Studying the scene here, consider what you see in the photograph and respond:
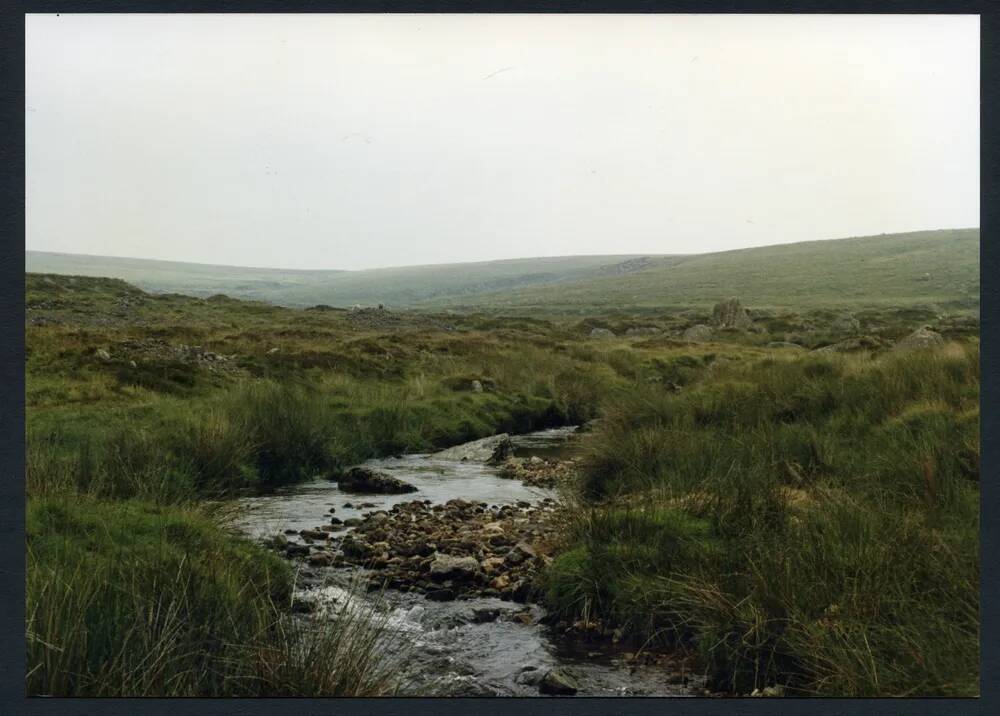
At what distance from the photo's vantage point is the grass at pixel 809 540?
4.01 metres

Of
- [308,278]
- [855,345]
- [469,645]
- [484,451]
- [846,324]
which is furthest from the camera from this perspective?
[846,324]

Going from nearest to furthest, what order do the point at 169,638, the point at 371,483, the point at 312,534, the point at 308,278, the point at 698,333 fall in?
the point at 169,638
the point at 312,534
the point at 371,483
the point at 308,278
the point at 698,333

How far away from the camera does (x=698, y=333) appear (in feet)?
48.4

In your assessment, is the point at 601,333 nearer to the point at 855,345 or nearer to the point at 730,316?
the point at 730,316

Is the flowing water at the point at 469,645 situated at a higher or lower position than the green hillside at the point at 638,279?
lower

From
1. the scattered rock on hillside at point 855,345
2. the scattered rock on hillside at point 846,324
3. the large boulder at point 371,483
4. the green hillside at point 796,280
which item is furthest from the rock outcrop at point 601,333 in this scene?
the large boulder at point 371,483

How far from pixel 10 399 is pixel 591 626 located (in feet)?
10.8

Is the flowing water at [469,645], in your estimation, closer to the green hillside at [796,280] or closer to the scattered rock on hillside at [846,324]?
the green hillside at [796,280]

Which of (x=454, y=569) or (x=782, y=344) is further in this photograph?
(x=782, y=344)

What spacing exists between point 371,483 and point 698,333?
27.3ft

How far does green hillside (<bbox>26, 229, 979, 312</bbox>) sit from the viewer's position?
9688 mm

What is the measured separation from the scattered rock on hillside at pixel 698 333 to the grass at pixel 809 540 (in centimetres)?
641

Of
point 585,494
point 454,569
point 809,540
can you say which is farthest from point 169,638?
point 585,494

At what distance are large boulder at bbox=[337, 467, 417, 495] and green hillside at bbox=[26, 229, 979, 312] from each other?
2.78 m
